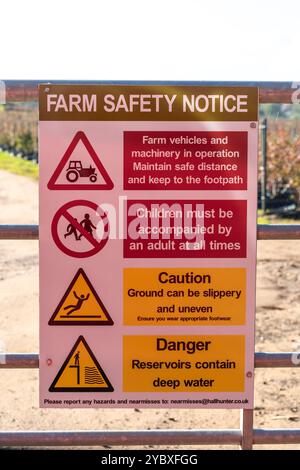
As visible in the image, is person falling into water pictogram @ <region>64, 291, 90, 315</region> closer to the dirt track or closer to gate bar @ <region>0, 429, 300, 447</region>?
gate bar @ <region>0, 429, 300, 447</region>

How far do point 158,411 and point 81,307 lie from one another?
181 cm

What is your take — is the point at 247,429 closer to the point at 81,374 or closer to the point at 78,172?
the point at 81,374

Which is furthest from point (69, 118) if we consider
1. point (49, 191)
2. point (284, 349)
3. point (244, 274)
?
point (284, 349)

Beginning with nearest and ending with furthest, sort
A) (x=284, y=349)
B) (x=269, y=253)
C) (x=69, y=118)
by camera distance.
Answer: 1. (x=69, y=118)
2. (x=284, y=349)
3. (x=269, y=253)

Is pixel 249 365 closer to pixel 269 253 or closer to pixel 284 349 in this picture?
pixel 284 349

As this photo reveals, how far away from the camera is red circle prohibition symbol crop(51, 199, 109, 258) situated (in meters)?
2.47

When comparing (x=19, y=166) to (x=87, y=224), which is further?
(x=19, y=166)

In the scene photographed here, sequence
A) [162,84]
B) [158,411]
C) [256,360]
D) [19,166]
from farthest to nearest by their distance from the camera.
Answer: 1. [19,166]
2. [158,411]
3. [256,360]
4. [162,84]

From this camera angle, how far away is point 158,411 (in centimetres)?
414

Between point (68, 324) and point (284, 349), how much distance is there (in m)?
3.01

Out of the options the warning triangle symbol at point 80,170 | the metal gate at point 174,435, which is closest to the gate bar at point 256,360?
the metal gate at point 174,435

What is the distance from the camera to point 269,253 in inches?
361

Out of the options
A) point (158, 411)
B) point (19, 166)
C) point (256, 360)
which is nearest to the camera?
point (256, 360)

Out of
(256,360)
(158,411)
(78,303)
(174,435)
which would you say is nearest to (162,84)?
(78,303)
